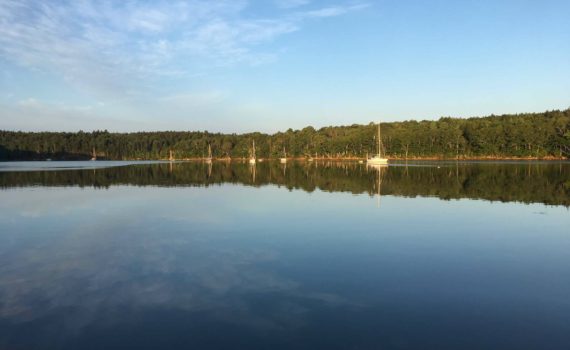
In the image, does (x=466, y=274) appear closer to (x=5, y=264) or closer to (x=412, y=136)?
(x=5, y=264)

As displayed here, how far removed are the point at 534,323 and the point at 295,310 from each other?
4.98 meters

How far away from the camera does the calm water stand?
819cm

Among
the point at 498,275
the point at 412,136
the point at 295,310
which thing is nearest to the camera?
the point at 295,310

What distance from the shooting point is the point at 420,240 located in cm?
1667

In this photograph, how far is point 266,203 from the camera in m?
28.8

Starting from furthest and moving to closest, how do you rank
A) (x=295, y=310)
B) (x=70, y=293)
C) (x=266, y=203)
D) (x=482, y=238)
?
(x=266, y=203) → (x=482, y=238) → (x=70, y=293) → (x=295, y=310)

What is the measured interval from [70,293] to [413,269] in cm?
955

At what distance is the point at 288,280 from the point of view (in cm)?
1156

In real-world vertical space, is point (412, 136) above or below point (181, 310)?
above

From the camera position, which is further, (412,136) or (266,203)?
(412,136)

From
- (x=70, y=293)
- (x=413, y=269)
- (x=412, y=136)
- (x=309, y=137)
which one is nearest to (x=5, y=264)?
(x=70, y=293)

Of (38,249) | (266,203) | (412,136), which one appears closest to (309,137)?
(412,136)

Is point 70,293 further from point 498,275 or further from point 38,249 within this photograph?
point 498,275

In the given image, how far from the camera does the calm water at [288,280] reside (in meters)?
8.19
